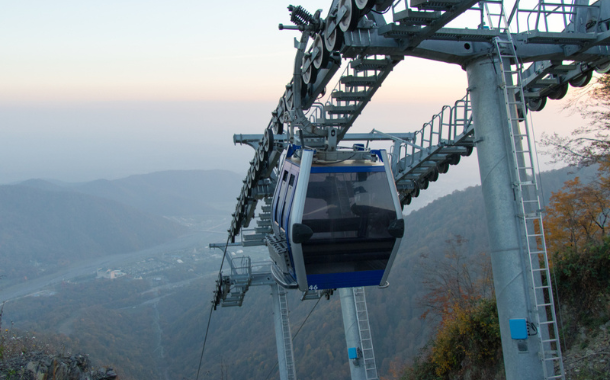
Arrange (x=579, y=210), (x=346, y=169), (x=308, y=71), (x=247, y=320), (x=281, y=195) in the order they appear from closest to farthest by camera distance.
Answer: (x=346, y=169)
(x=281, y=195)
(x=308, y=71)
(x=579, y=210)
(x=247, y=320)

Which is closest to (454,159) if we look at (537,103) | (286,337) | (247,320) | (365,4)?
(537,103)

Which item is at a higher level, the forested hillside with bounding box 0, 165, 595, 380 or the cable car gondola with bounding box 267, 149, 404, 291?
the cable car gondola with bounding box 267, 149, 404, 291

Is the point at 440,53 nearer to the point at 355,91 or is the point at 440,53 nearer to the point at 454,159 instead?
the point at 355,91

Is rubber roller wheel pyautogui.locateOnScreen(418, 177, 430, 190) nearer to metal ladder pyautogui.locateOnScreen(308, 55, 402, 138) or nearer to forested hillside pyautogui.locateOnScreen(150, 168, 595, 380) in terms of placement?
metal ladder pyautogui.locateOnScreen(308, 55, 402, 138)

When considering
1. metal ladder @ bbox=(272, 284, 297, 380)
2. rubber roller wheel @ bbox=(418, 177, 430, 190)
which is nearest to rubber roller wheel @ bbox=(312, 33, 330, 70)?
rubber roller wheel @ bbox=(418, 177, 430, 190)

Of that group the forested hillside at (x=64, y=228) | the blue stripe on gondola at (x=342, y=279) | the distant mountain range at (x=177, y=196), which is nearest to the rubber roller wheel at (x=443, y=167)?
the blue stripe on gondola at (x=342, y=279)

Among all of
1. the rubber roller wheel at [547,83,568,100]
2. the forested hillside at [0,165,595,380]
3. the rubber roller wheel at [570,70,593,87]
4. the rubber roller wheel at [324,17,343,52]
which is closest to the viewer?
the rubber roller wheel at [324,17,343,52]
